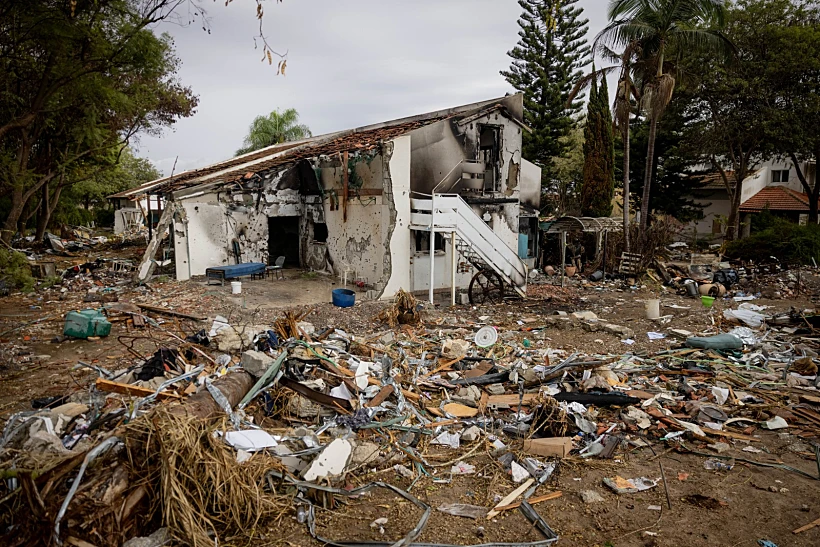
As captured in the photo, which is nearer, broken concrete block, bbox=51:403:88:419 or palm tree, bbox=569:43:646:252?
broken concrete block, bbox=51:403:88:419

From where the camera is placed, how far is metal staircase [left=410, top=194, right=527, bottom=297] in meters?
13.7

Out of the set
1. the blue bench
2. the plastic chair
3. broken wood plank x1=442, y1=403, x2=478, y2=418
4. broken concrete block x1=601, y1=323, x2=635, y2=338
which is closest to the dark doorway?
the plastic chair

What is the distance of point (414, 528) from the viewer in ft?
14.3

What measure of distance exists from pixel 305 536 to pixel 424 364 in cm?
→ 424

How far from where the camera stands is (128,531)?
3.62 metres

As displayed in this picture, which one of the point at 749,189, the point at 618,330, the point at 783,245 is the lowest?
the point at 618,330

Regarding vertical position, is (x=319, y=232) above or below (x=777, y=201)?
below

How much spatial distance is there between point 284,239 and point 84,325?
30.8 feet

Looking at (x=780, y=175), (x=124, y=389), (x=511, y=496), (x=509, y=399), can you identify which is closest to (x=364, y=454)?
(x=511, y=496)

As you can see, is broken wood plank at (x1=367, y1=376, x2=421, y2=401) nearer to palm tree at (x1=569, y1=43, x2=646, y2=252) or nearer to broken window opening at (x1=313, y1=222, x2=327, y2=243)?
broken window opening at (x1=313, y1=222, x2=327, y2=243)

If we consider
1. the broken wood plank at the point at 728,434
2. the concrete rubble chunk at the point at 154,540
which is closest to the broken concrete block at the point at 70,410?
the concrete rubble chunk at the point at 154,540

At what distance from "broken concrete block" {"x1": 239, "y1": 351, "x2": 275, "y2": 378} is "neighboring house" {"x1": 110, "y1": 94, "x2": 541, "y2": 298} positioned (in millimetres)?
7920

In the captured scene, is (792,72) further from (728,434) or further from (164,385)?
(164,385)

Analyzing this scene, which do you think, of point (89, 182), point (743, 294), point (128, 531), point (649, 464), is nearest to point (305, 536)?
point (128, 531)
